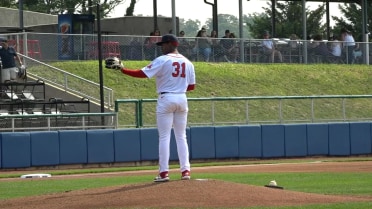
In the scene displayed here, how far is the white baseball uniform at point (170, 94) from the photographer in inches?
592

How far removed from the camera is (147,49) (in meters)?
39.1

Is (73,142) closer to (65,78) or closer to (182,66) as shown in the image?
(65,78)

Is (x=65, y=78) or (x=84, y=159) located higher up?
(x=65, y=78)

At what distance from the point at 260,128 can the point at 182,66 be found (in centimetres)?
1524

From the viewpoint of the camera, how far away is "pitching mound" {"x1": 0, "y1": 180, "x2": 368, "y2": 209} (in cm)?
1353

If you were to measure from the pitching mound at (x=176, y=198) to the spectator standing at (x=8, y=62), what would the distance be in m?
18.9

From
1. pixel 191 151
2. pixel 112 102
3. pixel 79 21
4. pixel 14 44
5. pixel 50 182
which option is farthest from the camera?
pixel 79 21

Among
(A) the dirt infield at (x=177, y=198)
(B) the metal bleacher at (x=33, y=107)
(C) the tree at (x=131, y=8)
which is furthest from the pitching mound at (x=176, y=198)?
(C) the tree at (x=131, y=8)

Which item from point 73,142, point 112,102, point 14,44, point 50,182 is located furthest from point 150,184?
point 14,44

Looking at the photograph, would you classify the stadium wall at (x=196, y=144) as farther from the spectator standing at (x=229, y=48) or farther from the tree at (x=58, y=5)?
the tree at (x=58, y=5)

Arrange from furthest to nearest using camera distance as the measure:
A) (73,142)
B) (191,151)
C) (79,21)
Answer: (79,21), (191,151), (73,142)

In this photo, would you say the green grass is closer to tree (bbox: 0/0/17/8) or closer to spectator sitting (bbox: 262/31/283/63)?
spectator sitting (bbox: 262/31/283/63)

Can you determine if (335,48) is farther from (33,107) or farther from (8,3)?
(8,3)

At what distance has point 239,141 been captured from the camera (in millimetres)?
29828
